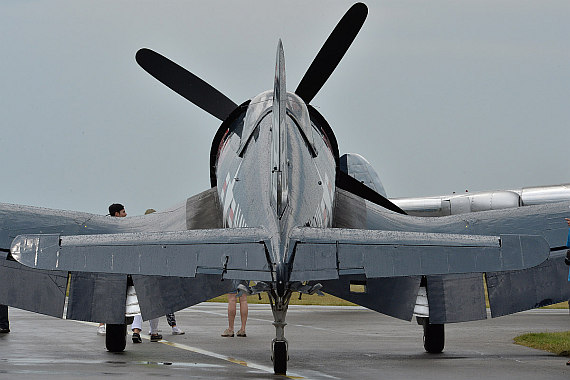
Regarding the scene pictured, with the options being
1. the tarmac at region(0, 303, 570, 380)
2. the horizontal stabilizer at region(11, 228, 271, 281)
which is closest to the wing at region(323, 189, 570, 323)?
the tarmac at region(0, 303, 570, 380)

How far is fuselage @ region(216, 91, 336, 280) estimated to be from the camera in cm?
969

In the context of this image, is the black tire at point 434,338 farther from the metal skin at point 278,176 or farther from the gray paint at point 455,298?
the metal skin at point 278,176

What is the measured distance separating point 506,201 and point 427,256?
17.8m

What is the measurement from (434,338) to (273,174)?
492 centimetres

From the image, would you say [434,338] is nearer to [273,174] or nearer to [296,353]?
[296,353]

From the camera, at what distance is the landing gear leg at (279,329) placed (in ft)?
31.7

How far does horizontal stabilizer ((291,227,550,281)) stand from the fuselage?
0.36m

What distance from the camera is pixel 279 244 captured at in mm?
9016

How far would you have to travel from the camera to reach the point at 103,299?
38.8ft

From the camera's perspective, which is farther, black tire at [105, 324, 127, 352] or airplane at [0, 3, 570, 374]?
black tire at [105, 324, 127, 352]

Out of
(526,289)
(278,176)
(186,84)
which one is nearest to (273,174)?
(278,176)

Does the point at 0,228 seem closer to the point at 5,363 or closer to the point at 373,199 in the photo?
the point at 5,363

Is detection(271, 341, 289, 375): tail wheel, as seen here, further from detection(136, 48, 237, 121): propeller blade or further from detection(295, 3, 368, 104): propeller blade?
detection(295, 3, 368, 104): propeller blade

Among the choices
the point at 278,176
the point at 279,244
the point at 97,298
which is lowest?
the point at 97,298
